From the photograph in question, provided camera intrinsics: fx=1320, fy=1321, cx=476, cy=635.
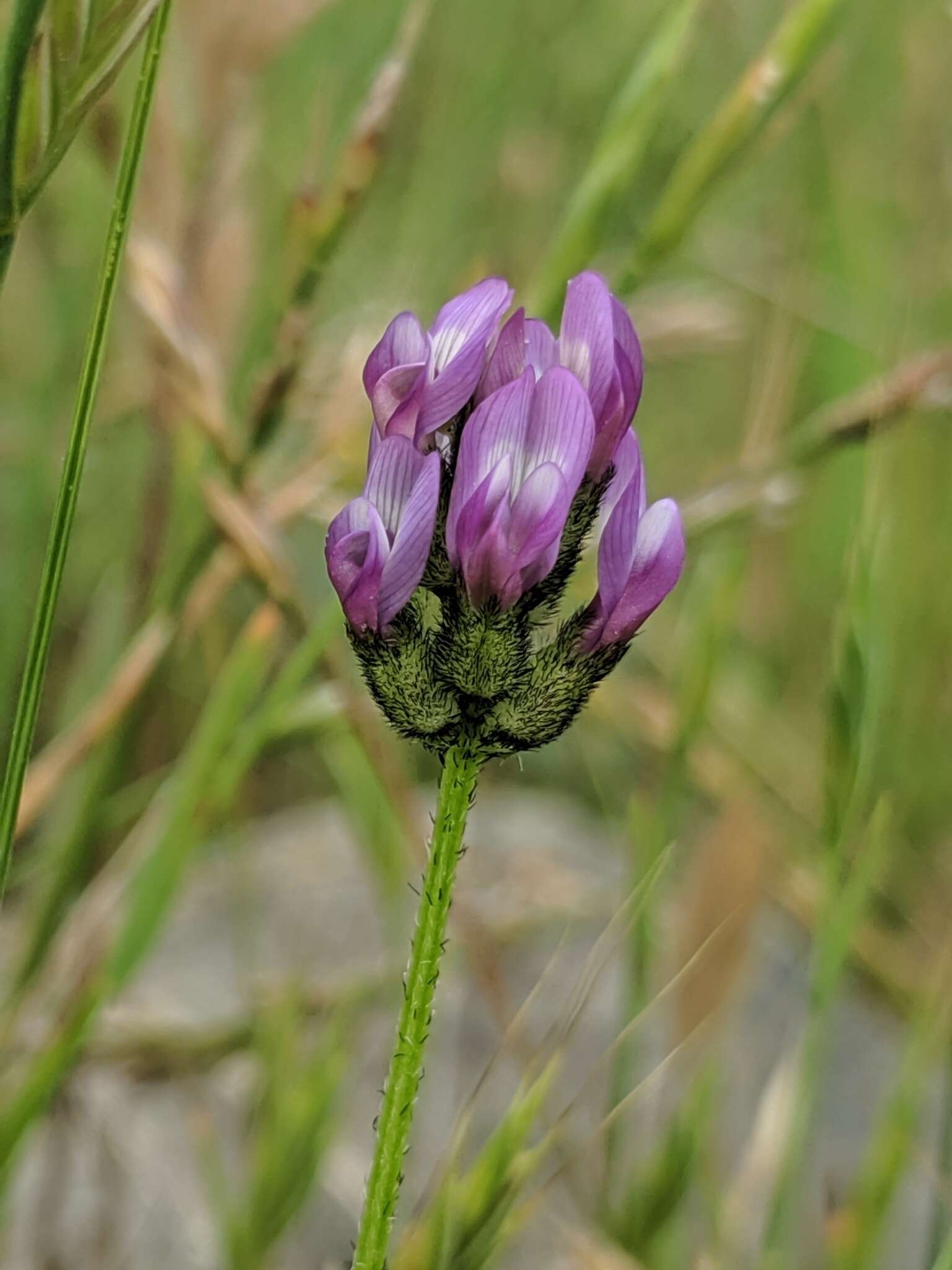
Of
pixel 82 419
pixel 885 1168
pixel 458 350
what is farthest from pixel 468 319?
pixel 885 1168

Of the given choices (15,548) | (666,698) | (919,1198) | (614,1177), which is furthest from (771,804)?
(15,548)

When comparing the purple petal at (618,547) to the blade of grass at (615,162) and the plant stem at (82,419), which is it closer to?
the plant stem at (82,419)

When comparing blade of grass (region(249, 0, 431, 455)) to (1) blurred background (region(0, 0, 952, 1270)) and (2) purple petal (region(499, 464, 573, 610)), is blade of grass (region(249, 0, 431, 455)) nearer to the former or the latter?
(1) blurred background (region(0, 0, 952, 1270))

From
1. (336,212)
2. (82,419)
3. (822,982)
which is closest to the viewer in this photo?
(82,419)

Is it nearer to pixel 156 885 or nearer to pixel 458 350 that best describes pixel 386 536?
pixel 458 350

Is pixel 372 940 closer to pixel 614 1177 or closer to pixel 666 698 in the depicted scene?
pixel 666 698
